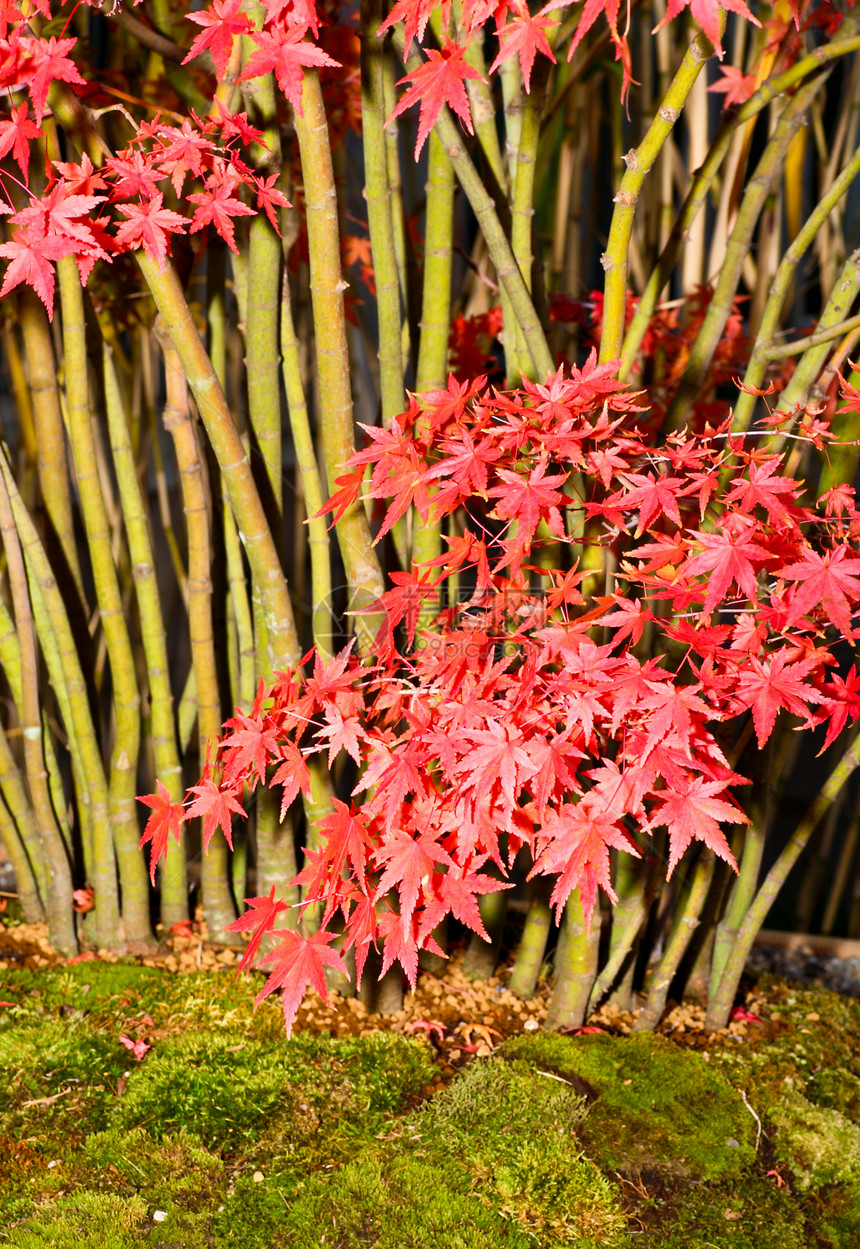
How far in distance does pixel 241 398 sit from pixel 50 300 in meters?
1.05

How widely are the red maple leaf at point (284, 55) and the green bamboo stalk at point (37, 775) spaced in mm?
685

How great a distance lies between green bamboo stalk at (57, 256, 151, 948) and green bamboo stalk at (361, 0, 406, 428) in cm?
36

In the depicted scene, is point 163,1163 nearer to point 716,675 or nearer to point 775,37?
point 716,675

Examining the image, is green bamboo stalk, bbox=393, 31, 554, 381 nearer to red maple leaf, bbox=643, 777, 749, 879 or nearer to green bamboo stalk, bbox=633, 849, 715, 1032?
red maple leaf, bbox=643, 777, 749, 879

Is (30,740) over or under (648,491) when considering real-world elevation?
under

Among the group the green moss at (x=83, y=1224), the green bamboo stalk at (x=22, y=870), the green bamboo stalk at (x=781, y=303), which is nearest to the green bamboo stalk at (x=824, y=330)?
the green bamboo stalk at (x=781, y=303)

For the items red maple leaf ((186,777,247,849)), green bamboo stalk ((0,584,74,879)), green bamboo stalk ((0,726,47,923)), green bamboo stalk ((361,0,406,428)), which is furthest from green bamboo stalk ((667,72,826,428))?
green bamboo stalk ((0,726,47,923))

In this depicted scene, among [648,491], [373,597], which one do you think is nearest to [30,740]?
[373,597]

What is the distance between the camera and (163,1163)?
107 centimetres

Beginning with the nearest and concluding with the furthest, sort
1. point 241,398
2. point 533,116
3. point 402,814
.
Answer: point 402,814
point 533,116
point 241,398

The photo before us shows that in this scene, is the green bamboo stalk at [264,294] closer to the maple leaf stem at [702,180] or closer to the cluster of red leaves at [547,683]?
the cluster of red leaves at [547,683]

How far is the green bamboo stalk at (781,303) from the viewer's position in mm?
1064

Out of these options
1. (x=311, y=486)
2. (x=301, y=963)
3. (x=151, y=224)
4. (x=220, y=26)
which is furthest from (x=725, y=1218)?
(x=220, y=26)

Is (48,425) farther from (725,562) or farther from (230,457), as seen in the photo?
(725,562)
